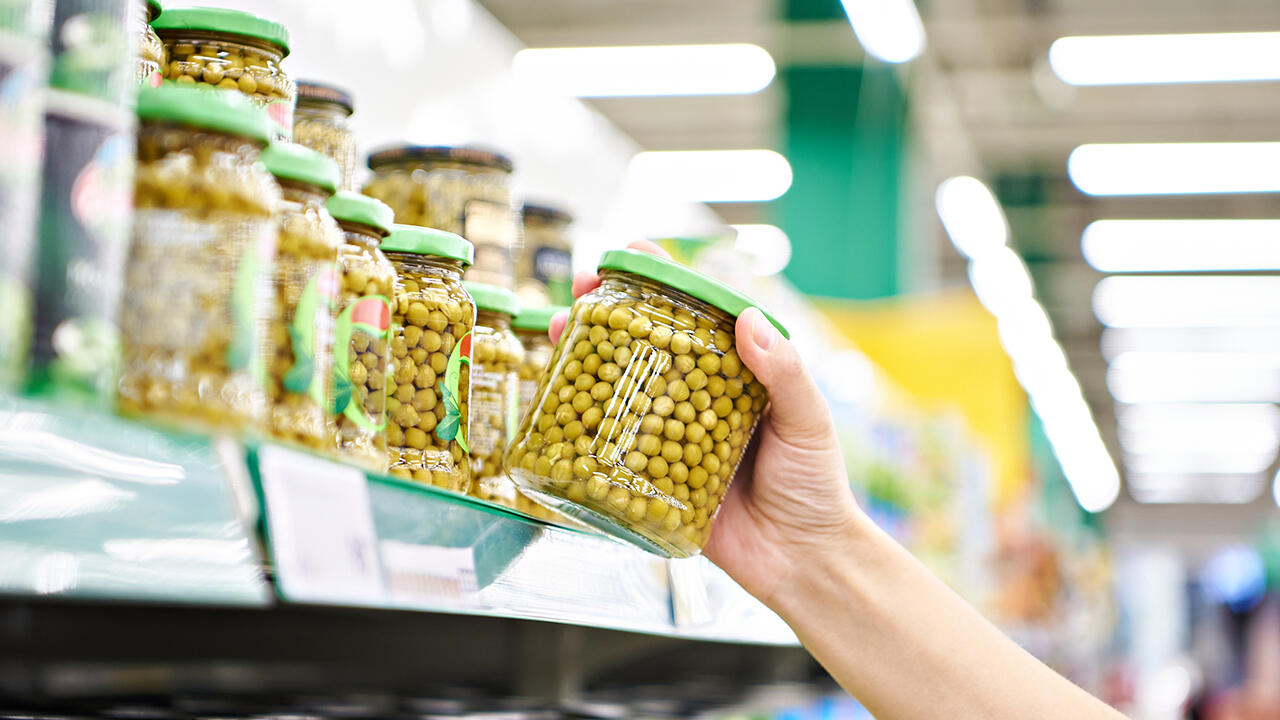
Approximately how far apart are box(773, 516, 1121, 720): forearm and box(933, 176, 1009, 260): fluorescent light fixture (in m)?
7.77

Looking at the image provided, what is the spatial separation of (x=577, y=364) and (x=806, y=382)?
215 mm

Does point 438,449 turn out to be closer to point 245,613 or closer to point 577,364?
point 577,364

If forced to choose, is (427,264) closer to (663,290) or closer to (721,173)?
(663,290)

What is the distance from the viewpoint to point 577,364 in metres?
1.03

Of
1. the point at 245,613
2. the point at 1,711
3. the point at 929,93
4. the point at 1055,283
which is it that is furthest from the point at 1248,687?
the point at 1055,283

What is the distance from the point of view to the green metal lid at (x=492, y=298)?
3.72 feet

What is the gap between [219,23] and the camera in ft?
2.90

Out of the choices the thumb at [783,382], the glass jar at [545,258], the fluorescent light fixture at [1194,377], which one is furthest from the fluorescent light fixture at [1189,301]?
the thumb at [783,382]

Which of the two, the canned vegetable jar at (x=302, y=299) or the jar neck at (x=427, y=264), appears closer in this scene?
the canned vegetable jar at (x=302, y=299)

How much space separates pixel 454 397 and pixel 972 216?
8997mm

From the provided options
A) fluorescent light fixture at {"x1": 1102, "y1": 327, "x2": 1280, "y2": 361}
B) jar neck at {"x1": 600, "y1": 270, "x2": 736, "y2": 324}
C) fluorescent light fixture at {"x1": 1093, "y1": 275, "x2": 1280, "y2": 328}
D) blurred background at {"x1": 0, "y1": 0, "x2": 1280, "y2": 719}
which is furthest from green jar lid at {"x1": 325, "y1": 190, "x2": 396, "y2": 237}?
fluorescent light fixture at {"x1": 1102, "y1": 327, "x2": 1280, "y2": 361}

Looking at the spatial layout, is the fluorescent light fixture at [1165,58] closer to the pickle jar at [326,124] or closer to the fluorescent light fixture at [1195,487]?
the pickle jar at [326,124]

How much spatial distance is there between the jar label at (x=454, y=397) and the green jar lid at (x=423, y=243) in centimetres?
6

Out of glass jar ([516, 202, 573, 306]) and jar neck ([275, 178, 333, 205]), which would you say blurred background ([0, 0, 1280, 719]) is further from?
jar neck ([275, 178, 333, 205])
